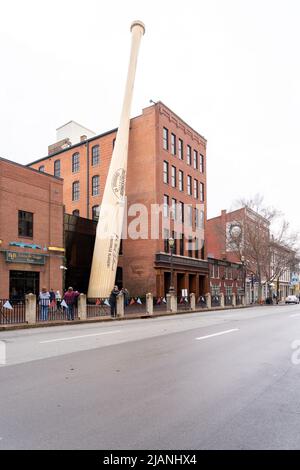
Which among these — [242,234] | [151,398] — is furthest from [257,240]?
[151,398]

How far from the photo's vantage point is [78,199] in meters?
47.3

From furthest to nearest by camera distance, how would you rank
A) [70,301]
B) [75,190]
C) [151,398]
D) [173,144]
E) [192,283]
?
[75,190] < [192,283] < [173,144] < [70,301] < [151,398]

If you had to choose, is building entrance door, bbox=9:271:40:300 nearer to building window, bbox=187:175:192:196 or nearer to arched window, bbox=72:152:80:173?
arched window, bbox=72:152:80:173

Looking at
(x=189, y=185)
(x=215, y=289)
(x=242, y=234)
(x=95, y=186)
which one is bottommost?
(x=215, y=289)

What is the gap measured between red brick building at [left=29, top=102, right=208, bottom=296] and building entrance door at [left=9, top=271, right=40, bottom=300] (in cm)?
1315

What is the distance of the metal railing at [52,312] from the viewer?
21031 millimetres

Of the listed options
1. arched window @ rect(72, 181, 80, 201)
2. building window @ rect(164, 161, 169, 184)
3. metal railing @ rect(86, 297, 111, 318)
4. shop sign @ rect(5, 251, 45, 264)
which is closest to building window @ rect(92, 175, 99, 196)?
arched window @ rect(72, 181, 80, 201)

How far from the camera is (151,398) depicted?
226 inches

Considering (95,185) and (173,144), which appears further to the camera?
(95,185)

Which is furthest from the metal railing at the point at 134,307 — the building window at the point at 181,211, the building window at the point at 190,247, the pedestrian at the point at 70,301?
the building window at the point at 190,247

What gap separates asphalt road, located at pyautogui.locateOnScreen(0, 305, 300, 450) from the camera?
14.0 ft

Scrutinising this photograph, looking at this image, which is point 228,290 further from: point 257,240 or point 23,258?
point 23,258

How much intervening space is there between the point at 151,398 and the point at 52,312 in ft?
56.6

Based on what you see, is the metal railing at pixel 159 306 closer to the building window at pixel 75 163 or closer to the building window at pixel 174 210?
the building window at pixel 174 210
